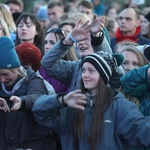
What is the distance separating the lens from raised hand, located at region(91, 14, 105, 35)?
5519mm

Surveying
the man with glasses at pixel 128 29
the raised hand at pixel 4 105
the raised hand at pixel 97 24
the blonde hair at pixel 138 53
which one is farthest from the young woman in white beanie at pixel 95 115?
the man with glasses at pixel 128 29

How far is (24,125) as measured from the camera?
531cm

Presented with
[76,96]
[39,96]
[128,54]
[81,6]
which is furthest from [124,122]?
[81,6]

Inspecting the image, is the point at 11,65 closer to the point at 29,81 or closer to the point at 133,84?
the point at 29,81

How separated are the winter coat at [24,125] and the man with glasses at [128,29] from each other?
4.25 meters

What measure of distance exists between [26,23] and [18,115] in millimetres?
3201

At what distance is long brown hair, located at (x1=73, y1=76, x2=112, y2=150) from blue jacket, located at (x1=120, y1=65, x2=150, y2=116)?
26 centimetres

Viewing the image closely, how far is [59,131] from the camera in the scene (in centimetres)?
505

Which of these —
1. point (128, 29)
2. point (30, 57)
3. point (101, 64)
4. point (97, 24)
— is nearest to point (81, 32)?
point (97, 24)

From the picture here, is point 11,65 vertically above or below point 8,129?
above

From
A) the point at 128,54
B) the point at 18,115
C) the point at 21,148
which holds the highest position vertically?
the point at 128,54

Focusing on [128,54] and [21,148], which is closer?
[21,148]

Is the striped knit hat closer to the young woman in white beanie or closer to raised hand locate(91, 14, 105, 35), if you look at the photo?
the young woman in white beanie

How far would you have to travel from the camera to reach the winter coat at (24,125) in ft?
17.4
